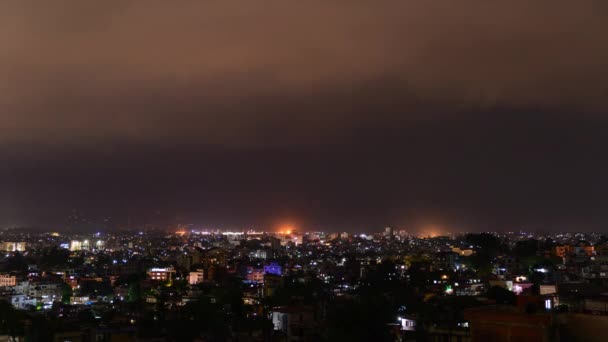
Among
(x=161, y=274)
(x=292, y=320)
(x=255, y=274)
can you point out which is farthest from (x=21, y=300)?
(x=292, y=320)

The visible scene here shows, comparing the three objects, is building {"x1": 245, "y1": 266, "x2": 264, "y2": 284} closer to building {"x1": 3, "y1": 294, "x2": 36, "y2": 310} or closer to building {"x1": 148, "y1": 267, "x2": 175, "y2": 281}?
building {"x1": 148, "y1": 267, "x2": 175, "y2": 281}

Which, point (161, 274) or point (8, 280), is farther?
point (161, 274)

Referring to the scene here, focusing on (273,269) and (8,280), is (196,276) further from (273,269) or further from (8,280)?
(8,280)

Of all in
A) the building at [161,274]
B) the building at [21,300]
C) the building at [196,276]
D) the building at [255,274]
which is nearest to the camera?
the building at [21,300]

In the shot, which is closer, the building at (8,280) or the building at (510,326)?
the building at (510,326)

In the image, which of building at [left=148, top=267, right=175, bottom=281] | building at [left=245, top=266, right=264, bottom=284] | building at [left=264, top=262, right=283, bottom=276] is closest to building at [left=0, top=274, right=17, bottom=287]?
building at [left=148, top=267, right=175, bottom=281]

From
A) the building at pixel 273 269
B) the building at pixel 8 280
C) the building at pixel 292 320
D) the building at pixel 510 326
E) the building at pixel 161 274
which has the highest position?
the building at pixel 273 269

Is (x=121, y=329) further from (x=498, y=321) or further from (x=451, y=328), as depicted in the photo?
(x=498, y=321)

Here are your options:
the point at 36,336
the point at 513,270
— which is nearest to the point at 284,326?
the point at 36,336

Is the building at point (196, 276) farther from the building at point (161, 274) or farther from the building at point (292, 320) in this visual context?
the building at point (292, 320)

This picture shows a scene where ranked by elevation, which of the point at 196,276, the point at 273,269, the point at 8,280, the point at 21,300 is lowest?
the point at 21,300

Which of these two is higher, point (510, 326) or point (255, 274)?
point (255, 274)

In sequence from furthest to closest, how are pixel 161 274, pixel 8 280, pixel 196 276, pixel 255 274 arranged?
pixel 255 274
pixel 161 274
pixel 196 276
pixel 8 280

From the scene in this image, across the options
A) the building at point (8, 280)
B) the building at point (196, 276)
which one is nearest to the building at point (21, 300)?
the building at point (8, 280)
